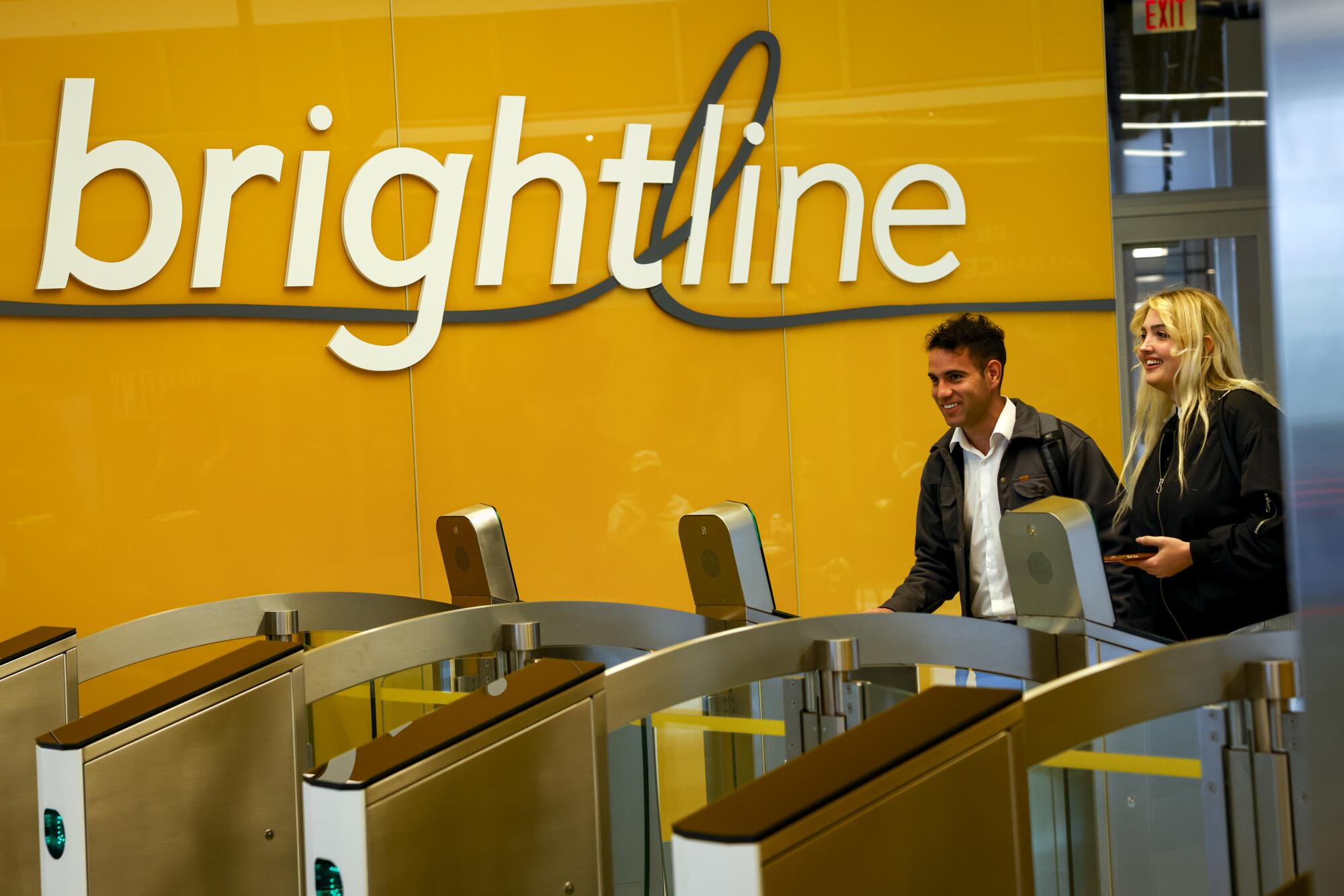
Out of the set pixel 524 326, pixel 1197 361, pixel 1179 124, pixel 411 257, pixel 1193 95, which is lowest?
pixel 1197 361

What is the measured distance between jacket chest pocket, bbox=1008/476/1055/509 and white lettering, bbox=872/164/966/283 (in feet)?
6.79

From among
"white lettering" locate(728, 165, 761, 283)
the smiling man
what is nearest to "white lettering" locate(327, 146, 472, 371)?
"white lettering" locate(728, 165, 761, 283)

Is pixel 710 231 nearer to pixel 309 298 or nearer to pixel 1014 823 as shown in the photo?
pixel 309 298

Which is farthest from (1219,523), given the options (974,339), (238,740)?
(238,740)

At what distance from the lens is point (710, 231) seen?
15.5ft

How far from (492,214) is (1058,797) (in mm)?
3299

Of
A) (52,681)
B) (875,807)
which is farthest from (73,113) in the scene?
(875,807)

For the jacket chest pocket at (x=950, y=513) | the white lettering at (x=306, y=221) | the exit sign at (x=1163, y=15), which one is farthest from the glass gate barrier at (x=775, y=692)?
the exit sign at (x=1163, y=15)

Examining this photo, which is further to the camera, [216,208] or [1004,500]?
[216,208]

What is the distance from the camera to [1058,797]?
62.9 inches

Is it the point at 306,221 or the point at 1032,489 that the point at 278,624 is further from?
the point at 306,221

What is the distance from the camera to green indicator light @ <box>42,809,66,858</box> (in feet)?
6.15

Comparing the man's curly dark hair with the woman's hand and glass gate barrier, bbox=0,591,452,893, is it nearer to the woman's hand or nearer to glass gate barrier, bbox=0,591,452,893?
the woman's hand

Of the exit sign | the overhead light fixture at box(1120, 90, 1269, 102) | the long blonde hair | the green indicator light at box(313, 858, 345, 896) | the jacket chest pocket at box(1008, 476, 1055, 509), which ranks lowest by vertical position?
the green indicator light at box(313, 858, 345, 896)
